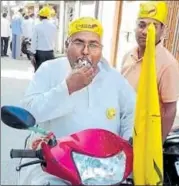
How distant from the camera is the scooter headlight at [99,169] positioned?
1.32 m

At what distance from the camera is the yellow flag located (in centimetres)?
136

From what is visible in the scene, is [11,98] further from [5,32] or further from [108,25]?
[5,32]

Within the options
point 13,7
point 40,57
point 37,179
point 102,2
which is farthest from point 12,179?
point 13,7

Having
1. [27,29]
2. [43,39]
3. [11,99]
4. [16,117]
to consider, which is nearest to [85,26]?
[16,117]

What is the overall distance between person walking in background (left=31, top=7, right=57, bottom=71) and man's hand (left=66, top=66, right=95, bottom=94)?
22.9 ft

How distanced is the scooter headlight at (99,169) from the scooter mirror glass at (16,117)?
0.21 meters

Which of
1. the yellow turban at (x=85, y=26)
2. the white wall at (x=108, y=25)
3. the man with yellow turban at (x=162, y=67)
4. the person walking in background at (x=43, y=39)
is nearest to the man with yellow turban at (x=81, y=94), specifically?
the yellow turban at (x=85, y=26)

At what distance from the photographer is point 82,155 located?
136cm

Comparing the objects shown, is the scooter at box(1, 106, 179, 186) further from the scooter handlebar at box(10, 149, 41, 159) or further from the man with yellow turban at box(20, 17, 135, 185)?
the man with yellow turban at box(20, 17, 135, 185)

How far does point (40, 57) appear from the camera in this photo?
8.74 m

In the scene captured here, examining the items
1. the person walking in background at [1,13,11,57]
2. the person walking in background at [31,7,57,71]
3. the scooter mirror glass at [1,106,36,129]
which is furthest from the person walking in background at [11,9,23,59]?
the scooter mirror glass at [1,106,36,129]

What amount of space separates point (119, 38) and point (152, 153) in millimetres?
10144

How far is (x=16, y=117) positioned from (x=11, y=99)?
569cm

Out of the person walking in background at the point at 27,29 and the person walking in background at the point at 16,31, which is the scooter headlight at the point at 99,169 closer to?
the person walking in background at the point at 16,31
